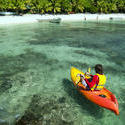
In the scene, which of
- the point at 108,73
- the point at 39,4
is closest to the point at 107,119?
the point at 108,73

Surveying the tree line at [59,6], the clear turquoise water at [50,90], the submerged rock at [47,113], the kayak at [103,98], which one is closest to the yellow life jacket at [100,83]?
the kayak at [103,98]

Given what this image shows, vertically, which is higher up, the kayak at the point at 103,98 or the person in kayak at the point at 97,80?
Answer: the person in kayak at the point at 97,80

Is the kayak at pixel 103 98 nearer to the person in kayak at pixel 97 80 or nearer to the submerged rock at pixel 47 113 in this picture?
the person in kayak at pixel 97 80

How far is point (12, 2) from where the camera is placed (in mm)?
56156

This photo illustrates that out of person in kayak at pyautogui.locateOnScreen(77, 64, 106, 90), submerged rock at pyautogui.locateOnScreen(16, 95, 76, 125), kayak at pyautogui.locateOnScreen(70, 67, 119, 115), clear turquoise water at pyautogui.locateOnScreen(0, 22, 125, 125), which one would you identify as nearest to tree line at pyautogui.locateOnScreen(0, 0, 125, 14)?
clear turquoise water at pyautogui.locateOnScreen(0, 22, 125, 125)

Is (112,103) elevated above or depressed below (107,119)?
above

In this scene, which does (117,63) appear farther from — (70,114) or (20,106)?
(20,106)

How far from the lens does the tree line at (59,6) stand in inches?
2215

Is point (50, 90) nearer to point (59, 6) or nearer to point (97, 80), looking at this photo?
point (97, 80)

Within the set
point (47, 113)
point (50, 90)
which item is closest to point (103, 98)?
point (47, 113)

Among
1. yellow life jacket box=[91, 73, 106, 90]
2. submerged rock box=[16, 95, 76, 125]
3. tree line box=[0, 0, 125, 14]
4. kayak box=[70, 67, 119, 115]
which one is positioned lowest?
submerged rock box=[16, 95, 76, 125]

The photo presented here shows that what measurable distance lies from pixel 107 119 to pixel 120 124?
1.94 feet

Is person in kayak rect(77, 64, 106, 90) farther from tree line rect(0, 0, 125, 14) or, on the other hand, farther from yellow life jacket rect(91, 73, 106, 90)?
tree line rect(0, 0, 125, 14)

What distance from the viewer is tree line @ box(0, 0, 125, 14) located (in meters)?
56.3
